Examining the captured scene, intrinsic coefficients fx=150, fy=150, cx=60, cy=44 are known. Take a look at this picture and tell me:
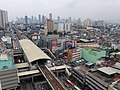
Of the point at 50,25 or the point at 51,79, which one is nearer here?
the point at 51,79

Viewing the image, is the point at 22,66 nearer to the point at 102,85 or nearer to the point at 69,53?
the point at 69,53

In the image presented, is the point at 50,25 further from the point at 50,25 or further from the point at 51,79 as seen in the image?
Result: the point at 51,79

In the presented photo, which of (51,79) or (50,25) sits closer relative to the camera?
(51,79)

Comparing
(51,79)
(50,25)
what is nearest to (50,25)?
(50,25)

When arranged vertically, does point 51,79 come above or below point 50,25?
below

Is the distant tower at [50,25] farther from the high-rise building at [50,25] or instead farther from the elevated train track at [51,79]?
the elevated train track at [51,79]

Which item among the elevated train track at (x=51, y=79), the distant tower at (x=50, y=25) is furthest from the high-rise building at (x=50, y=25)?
the elevated train track at (x=51, y=79)

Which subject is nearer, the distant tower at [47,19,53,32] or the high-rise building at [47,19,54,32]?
the high-rise building at [47,19,54,32]

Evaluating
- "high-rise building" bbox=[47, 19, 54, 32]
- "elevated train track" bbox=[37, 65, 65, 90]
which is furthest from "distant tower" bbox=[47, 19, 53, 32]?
"elevated train track" bbox=[37, 65, 65, 90]

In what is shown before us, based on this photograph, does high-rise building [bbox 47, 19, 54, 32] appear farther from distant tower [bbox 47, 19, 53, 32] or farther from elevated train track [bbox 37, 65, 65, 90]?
elevated train track [bbox 37, 65, 65, 90]

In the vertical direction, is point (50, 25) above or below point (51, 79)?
above

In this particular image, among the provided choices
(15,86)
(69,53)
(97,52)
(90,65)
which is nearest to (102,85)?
(90,65)
